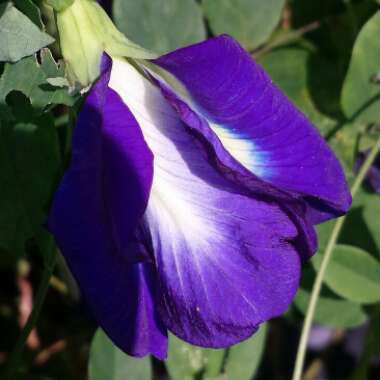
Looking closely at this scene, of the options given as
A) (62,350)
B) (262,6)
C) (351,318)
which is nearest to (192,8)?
(262,6)

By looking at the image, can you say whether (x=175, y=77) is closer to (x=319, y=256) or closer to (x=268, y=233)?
(x=268, y=233)

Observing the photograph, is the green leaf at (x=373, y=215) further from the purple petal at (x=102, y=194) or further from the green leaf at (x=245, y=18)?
the purple petal at (x=102, y=194)

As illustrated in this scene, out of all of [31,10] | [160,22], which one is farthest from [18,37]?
[160,22]

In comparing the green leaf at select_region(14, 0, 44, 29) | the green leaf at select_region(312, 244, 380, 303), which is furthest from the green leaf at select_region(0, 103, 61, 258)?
the green leaf at select_region(312, 244, 380, 303)

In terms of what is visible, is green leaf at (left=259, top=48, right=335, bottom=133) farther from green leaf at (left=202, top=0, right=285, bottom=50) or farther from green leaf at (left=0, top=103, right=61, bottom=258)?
green leaf at (left=0, top=103, right=61, bottom=258)

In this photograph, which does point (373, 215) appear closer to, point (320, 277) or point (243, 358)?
point (320, 277)

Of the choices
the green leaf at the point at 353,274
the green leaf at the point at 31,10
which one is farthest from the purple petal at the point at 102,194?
the green leaf at the point at 353,274
